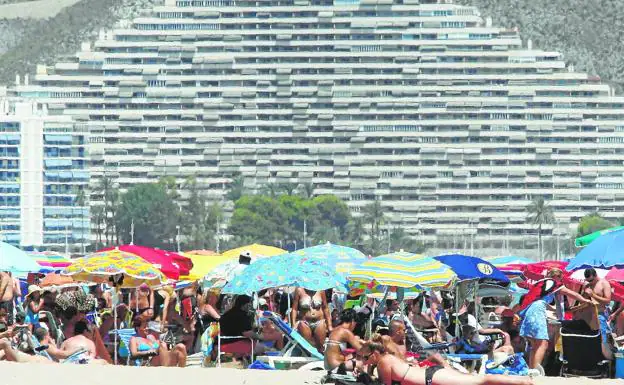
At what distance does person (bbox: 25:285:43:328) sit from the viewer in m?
29.1

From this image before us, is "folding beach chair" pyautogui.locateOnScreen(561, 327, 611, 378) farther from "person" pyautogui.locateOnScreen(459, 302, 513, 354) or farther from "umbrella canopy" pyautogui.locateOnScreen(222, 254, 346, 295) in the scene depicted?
"umbrella canopy" pyautogui.locateOnScreen(222, 254, 346, 295)

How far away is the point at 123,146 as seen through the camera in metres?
198

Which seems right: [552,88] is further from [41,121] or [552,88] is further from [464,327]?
[464,327]

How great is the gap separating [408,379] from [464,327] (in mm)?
4050

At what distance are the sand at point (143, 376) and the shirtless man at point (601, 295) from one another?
70 centimetres

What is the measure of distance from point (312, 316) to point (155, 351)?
206 centimetres

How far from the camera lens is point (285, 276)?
94.1 ft

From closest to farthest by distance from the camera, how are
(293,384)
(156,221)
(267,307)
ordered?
(293,384), (267,307), (156,221)

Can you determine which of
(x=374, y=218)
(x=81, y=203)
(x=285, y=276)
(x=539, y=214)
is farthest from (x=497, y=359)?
(x=539, y=214)

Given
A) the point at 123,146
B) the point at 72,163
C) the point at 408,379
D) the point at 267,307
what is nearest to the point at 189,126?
the point at 123,146

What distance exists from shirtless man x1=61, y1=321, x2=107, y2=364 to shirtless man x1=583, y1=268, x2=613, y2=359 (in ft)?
17.3

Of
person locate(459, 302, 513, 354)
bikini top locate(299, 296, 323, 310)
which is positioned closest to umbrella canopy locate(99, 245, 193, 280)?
bikini top locate(299, 296, 323, 310)

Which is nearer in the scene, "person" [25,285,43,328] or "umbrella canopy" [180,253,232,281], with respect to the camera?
"person" [25,285,43,328]

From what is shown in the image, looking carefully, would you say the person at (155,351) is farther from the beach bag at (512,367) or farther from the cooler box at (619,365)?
the cooler box at (619,365)
